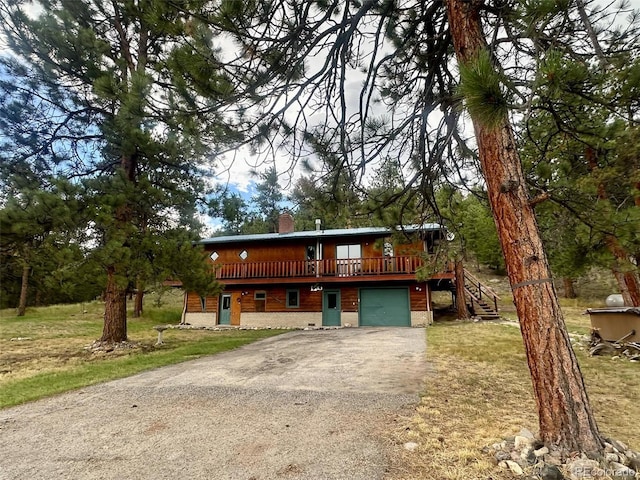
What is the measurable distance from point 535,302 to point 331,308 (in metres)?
13.4

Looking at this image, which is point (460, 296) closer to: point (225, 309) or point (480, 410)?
point (225, 309)

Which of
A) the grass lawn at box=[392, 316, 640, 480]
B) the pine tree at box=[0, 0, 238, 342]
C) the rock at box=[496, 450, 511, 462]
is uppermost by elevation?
the pine tree at box=[0, 0, 238, 342]

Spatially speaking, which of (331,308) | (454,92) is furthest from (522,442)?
(331,308)

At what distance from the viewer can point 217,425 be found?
3430 millimetres

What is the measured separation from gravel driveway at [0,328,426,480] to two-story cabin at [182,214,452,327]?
866 centimetres

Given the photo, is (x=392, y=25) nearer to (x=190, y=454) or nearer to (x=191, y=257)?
(x=190, y=454)

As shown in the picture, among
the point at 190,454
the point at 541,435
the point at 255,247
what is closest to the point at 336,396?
the point at 190,454

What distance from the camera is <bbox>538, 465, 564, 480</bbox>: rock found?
2.25 metres

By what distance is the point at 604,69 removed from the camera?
2207 millimetres

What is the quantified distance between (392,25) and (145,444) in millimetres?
5674

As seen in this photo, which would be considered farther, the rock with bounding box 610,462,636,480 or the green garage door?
the green garage door

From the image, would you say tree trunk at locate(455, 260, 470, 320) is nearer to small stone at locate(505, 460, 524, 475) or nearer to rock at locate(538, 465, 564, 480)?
small stone at locate(505, 460, 524, 475)

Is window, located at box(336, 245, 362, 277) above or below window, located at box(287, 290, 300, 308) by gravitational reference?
above

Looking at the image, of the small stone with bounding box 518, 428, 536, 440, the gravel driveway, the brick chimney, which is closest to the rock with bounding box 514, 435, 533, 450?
the small stone with bounding box 518, 428, 536, 440
